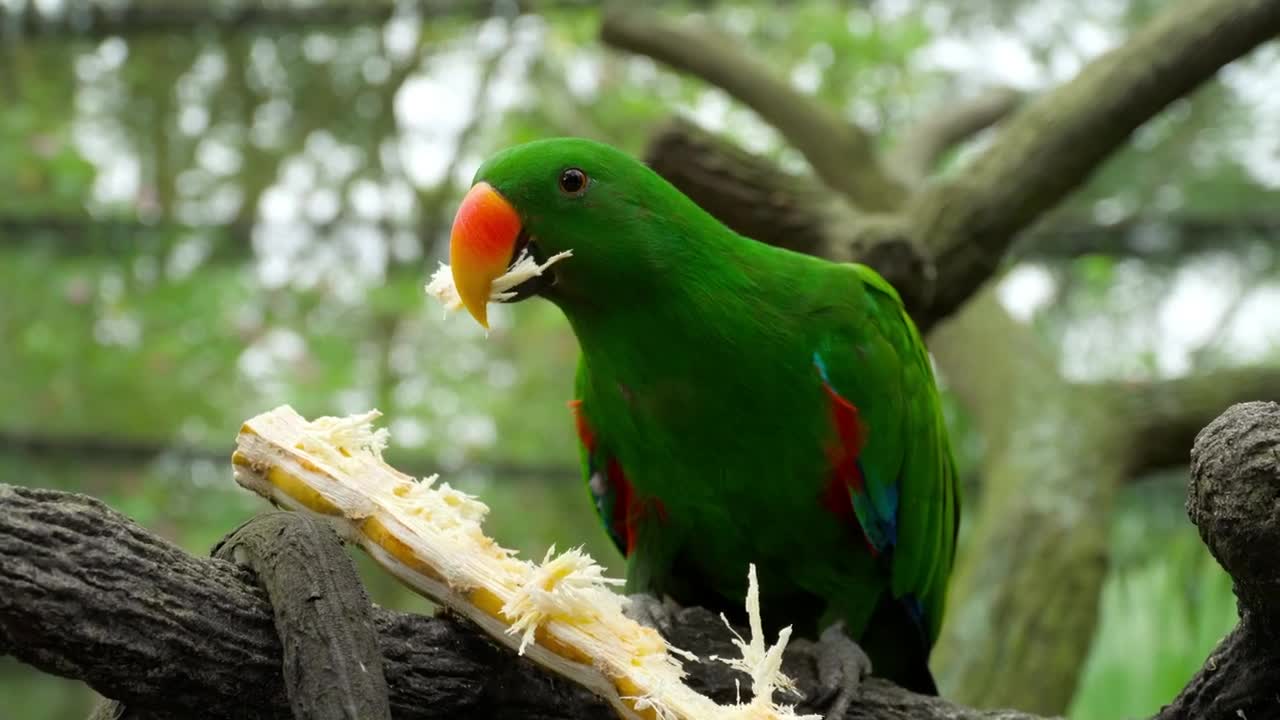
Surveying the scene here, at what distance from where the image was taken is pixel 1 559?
3.74 feet

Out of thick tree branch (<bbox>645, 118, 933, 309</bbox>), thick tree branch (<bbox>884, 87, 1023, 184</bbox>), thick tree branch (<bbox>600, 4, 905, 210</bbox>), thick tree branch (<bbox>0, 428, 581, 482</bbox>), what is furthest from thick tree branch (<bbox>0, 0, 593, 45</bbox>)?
thick tree branch (<bbox>645, 118, 933, 309</bbox>)

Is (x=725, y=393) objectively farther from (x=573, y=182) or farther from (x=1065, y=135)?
(x=1065, y=135)

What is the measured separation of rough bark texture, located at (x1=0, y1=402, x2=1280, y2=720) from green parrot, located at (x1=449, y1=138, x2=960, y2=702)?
0.59 m

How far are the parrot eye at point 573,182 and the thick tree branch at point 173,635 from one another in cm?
72

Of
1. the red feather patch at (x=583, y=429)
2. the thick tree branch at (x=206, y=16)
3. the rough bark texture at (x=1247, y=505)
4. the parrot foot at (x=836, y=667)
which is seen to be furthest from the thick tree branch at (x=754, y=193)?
the thick tree branch at (x=206, y=16)

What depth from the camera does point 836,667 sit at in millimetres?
1947

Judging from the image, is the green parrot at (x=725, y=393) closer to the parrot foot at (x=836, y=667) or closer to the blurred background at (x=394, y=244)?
the parrot foot at (x=836, y=667)

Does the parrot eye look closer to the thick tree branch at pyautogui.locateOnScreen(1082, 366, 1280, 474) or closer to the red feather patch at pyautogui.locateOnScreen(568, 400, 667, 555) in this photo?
the red feather patch at pyautogui.locateOnScreen(568, 400, 667, 555)

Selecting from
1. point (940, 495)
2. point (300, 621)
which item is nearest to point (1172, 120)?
point (940, 495)

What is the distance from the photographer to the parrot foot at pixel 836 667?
1862 millimetres

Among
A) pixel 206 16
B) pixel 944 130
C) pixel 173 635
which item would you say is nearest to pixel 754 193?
pixel 944 130

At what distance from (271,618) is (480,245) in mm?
721

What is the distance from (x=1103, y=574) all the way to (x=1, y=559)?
9.94ft

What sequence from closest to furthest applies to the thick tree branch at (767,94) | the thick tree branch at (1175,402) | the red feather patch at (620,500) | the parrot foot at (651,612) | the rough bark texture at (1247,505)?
the rough bark texture at (1247,505), the parrot foot at (651,612), the red feather patch at (620,500), the thick tree branch at (1175,402), the thick tree branch at (767,94)
